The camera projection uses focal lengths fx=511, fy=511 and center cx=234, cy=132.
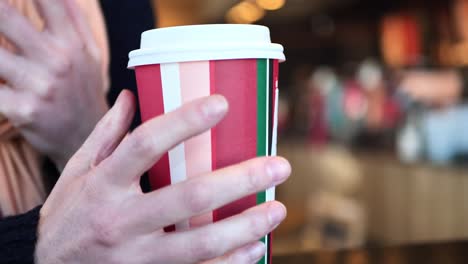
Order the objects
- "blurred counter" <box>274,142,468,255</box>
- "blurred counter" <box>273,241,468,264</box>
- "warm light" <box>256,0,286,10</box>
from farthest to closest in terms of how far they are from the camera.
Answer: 1. "warm light" <box>256,0,286,10</box>
2. "blurred counter" <box>274,142,468,255</box>
3. "blurred counter" <box>273,241,468,264</box>

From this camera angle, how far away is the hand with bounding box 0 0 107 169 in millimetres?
534

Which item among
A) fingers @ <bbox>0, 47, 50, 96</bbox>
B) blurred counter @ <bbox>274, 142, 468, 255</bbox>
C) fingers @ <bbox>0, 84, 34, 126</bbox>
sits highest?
fingers @ <bbox>0, 47, 50, 96</bbox>

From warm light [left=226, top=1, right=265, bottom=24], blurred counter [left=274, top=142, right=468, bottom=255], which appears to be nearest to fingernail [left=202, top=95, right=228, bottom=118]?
blurred counter [left=274, top=142, right=468, bottom=255]

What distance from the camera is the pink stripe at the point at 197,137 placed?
0.37 m

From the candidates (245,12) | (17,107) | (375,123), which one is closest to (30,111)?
(17,107)

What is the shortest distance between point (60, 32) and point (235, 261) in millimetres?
Answer: 346

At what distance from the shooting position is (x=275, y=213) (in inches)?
14.2

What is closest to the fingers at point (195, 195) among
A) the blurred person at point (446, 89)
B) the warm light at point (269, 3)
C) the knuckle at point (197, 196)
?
the knuckle at point (197, 196)

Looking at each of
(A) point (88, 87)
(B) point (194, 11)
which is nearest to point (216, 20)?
(B) point (194, 11)

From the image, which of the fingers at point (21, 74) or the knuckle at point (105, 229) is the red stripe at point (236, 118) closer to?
the knuckle at point (105, 229)

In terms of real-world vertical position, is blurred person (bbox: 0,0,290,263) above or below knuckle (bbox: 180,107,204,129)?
below

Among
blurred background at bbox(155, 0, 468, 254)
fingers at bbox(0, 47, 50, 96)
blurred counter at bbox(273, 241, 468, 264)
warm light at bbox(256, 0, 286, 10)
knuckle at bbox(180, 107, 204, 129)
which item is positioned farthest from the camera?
warm light at bbox(256, 0, 286, 10)

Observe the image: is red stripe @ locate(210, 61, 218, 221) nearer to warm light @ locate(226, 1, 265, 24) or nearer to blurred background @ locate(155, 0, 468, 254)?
blurred background @ locate(155, 0, 468, 254)

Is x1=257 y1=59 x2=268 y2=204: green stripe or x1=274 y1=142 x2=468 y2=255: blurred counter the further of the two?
x1=274 y1=142 x2=468 y2=255: blurred counter
